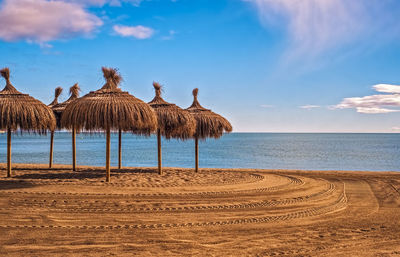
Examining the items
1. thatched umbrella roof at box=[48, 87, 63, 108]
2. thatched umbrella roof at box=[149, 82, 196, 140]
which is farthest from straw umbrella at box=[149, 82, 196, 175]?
thatched umbrella roof at box=[48, 87, 63, 108]

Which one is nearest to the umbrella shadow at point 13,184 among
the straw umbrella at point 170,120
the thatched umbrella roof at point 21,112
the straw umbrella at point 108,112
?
the thatched umbrella roof at point 21,112

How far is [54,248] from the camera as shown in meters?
4.35

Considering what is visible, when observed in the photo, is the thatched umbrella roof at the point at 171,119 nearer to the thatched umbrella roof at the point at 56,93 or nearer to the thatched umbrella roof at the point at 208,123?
the thatched umbrella roof at the point at 208,123

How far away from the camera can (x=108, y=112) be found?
823cm

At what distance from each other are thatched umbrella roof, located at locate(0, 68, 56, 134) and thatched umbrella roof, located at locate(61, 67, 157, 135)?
4.83ft

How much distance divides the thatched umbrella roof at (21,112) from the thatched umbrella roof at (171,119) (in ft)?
10.7

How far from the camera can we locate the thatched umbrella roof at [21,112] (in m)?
9.16

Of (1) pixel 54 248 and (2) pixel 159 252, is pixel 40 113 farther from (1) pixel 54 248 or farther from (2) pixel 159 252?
(2) pixel 159 252

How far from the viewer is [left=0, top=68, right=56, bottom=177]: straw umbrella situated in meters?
9.17

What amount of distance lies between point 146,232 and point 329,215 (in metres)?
3.60

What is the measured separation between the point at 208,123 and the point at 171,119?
1.88 meters

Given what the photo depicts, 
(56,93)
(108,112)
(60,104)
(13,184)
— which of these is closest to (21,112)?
(13,184)

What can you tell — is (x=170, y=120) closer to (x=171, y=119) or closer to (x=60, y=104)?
(x=171, y=119)

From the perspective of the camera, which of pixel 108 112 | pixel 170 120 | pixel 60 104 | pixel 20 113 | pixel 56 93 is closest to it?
pixel 108 112
